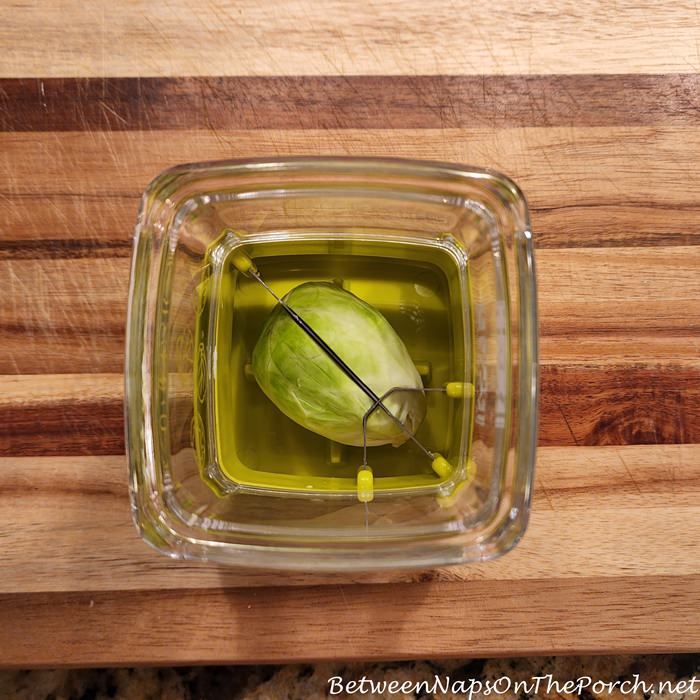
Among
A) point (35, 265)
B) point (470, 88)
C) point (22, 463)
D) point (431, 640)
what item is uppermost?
point (470, 88)

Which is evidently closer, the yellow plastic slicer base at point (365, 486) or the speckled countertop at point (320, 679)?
the yellow plastic slicer base at point (365, 486)

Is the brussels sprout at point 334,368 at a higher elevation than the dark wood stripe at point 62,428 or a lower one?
higher

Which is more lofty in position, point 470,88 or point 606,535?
point 470,88

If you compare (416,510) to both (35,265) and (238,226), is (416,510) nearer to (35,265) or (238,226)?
(238,226)

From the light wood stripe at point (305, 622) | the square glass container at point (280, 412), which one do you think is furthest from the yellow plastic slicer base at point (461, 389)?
the light wood stripe at point (305, 622)

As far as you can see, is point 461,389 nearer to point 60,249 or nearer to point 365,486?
point 365,486

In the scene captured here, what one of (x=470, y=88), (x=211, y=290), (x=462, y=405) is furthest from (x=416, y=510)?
(x=470, y=88)

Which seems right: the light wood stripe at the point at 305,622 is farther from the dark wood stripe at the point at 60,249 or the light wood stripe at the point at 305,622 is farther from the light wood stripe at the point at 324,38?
the light wood stripe at the point at 324,38

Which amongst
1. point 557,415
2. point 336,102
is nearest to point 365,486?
point 557,415
